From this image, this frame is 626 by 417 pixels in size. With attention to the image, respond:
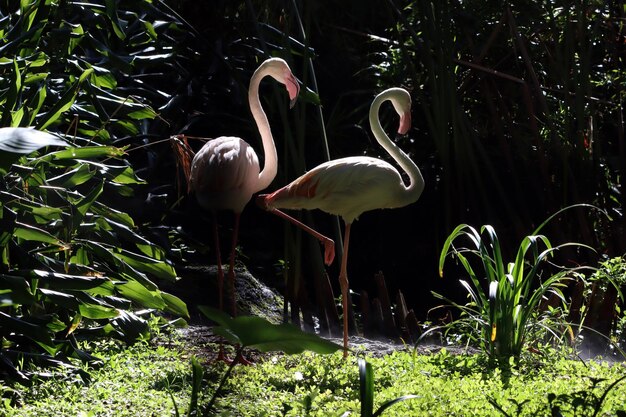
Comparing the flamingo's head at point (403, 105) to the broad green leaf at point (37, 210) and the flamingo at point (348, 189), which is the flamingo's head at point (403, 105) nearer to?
the flamingo at point (348, 189)

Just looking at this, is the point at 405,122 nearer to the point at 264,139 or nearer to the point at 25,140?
the point at 264,139

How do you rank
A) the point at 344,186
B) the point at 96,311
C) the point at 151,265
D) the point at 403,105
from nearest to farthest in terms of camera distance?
the point at 96,311, the point at 151,265, the point at 344,186, the point at 403,105

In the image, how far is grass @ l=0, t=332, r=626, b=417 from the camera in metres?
3.51

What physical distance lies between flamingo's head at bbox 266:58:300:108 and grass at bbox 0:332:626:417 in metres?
1.48

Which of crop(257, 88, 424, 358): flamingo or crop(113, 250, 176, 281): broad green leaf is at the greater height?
crop(257, 88, 424, 358): flamingo

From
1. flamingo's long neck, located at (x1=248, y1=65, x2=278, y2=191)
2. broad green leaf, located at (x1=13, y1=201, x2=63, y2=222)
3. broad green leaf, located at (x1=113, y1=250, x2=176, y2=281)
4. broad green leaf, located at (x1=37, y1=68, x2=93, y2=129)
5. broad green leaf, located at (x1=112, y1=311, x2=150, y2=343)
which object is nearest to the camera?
broad green leaf, located at (x1=13, y1=201, x2=63, y2=222)

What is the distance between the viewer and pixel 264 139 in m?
5.71

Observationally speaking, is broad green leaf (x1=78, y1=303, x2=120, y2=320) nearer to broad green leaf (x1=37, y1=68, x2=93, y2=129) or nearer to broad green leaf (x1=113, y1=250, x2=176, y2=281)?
broad green leaf (x1=113, y1=250, x2=176, y2=281)

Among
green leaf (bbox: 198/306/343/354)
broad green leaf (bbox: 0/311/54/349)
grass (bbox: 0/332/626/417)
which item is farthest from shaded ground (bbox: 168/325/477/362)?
green leaf (bbox: 198/306/343/354)

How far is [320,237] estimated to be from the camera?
→ 213 inches

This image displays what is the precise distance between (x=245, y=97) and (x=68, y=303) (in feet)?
10.4

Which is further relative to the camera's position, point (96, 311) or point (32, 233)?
point (96, 311)

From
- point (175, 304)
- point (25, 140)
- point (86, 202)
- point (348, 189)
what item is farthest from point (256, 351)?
point (25, 140)

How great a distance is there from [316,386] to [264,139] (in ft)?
6.46
